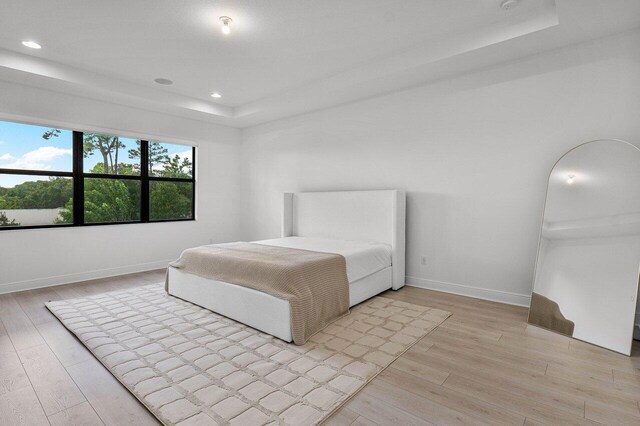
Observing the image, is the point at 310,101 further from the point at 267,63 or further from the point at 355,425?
the point at 355,425

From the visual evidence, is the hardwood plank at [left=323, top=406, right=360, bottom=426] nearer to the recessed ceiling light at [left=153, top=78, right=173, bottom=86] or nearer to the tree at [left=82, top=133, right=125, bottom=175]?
the recessed ceiling light at [left=153, top=78, right=173, bottom=86]

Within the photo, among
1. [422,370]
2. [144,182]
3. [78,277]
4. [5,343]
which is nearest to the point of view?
[422,370]

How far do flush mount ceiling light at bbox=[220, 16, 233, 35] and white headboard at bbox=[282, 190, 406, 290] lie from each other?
2.36m

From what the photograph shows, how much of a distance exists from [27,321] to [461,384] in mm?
3642

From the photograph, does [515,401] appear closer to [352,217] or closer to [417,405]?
[417,405]

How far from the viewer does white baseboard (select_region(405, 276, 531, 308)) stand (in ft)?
10.6

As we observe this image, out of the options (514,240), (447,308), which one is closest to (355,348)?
(447,308)

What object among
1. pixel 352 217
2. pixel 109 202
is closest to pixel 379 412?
pixel 352 217

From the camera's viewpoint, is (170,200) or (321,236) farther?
(170,200)

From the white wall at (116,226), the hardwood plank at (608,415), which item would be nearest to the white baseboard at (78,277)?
the white wall at (116,226)

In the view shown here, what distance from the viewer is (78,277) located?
4238 mm

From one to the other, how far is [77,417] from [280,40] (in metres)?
3.21

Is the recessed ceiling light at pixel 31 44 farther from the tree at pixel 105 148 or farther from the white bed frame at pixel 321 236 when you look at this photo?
the white bed frame at pixel 321 236

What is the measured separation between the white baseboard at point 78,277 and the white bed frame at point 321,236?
1.51 metres
